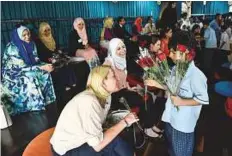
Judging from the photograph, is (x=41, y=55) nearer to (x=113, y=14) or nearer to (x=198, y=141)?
(x=198, y=141)

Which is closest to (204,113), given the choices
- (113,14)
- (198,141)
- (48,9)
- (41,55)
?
(198,141)

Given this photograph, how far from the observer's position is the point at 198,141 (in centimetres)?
260

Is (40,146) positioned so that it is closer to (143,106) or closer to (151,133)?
(143,106)

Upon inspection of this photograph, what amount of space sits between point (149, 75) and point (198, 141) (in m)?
1.25

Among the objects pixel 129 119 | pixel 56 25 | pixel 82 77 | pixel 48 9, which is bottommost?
pixel 82 77

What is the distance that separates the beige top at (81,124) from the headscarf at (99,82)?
51 millimetres

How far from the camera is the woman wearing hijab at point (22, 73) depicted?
3.42 metres

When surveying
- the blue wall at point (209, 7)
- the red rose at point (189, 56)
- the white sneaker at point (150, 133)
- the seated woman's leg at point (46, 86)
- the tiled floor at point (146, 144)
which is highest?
the blue wall at point (209, 7)

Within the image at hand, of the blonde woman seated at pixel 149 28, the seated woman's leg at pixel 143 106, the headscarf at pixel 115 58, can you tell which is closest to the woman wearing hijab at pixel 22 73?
the headscarf at pixel 115 58

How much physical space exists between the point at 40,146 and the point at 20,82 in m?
2.11

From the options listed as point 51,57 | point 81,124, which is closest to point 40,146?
point 81,124

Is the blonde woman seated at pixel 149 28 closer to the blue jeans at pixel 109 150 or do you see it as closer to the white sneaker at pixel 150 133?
the white sneaker at pixel 150 133

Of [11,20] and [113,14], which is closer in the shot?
[11,20]

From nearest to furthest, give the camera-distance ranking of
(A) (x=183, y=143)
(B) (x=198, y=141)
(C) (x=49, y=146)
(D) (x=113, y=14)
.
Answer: (C) (x=49, y=146), (A) (x=183, y=143), (B) (x=198, y=141), (D) (x=113, y=14)
